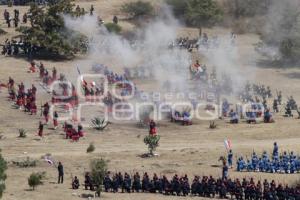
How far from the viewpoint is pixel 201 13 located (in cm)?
6875

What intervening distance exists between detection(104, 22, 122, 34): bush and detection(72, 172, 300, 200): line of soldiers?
34.8 m

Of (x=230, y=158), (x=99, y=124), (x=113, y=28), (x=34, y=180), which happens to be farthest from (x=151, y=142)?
(x=113, y=28)

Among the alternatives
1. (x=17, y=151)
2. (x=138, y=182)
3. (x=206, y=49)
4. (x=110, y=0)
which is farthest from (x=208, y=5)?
(x=138, y=182)

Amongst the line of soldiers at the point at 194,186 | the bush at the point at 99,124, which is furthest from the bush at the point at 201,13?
the line of soldiers at the point at 194,186

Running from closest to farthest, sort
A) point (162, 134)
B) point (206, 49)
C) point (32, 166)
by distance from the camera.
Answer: point (32, 166), point (162, 134), point (206, 49)

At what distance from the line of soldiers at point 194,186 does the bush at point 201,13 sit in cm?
3914

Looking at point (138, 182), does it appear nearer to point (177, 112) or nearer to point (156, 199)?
point (156, 199)

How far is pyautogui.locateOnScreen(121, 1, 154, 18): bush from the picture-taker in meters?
71.8

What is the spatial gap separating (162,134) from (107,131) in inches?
116

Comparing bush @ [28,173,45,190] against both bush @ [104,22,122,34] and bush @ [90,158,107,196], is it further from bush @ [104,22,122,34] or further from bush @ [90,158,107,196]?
bush @ [104,22,122,34]

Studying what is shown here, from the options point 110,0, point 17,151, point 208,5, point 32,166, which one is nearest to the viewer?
point 32,166

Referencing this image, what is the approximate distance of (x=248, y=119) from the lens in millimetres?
43344

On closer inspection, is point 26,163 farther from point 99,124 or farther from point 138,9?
point 138,9

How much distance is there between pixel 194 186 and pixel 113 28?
36571 mm
